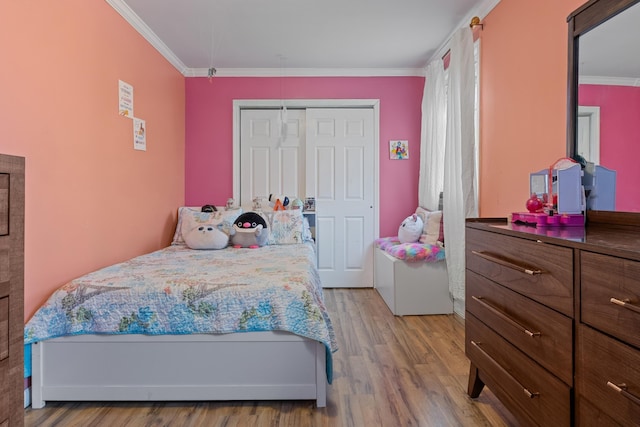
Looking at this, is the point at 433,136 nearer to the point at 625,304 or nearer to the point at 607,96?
the point at 607,96

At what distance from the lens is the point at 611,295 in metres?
0.90

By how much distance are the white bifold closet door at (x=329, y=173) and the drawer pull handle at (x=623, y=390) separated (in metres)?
3.22

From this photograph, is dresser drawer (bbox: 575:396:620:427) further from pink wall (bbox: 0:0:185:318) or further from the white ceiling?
the white ceiling

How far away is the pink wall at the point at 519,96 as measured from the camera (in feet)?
6.30

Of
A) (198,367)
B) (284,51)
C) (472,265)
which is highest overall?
(284,51)

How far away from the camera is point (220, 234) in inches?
123

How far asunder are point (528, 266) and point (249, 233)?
2324mm

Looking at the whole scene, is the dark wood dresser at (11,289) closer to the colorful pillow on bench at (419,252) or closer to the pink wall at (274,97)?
the colorful pillow on bench at (419,252)

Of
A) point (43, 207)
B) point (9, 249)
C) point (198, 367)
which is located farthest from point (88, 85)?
point (198, 367)

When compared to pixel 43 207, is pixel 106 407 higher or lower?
lower

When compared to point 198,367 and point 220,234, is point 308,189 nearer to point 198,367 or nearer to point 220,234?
point 220,234

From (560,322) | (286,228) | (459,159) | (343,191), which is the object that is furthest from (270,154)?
(560,322)

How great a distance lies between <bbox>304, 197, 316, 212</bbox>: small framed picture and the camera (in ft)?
13.5

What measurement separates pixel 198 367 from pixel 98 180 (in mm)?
1448
